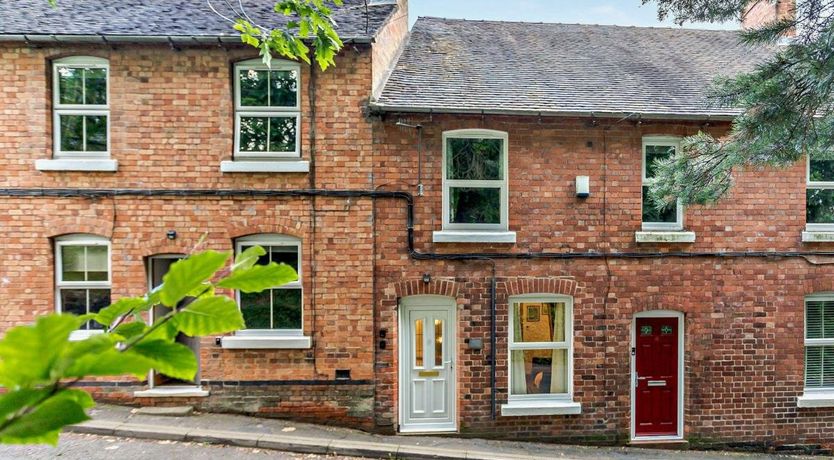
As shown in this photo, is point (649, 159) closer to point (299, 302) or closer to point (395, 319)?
point (395, 319)

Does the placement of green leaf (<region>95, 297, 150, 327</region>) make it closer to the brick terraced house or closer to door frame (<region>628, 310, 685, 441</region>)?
the brick terraced house

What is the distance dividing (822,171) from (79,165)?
12.6m

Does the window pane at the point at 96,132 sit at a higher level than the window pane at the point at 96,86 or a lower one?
lower

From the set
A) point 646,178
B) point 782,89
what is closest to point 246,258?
point 782,89

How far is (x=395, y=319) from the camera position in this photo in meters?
7.80

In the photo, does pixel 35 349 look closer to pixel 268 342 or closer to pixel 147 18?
pixel 268 342

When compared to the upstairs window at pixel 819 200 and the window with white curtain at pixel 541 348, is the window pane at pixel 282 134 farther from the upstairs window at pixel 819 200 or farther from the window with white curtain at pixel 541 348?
the upstairs window at pixel 819 200

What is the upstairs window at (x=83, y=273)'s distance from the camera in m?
7.63

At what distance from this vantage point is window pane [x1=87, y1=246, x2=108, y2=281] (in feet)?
25.2

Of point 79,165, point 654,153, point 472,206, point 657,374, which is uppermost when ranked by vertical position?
point 654,153

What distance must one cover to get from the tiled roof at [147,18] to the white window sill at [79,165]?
1.92 m

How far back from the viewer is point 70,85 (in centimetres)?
763

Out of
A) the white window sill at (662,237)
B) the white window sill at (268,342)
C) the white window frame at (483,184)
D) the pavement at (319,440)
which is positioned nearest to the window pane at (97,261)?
the pavement at (319,440)

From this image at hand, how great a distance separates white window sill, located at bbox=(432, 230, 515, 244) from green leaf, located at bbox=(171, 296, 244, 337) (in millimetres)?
6991
